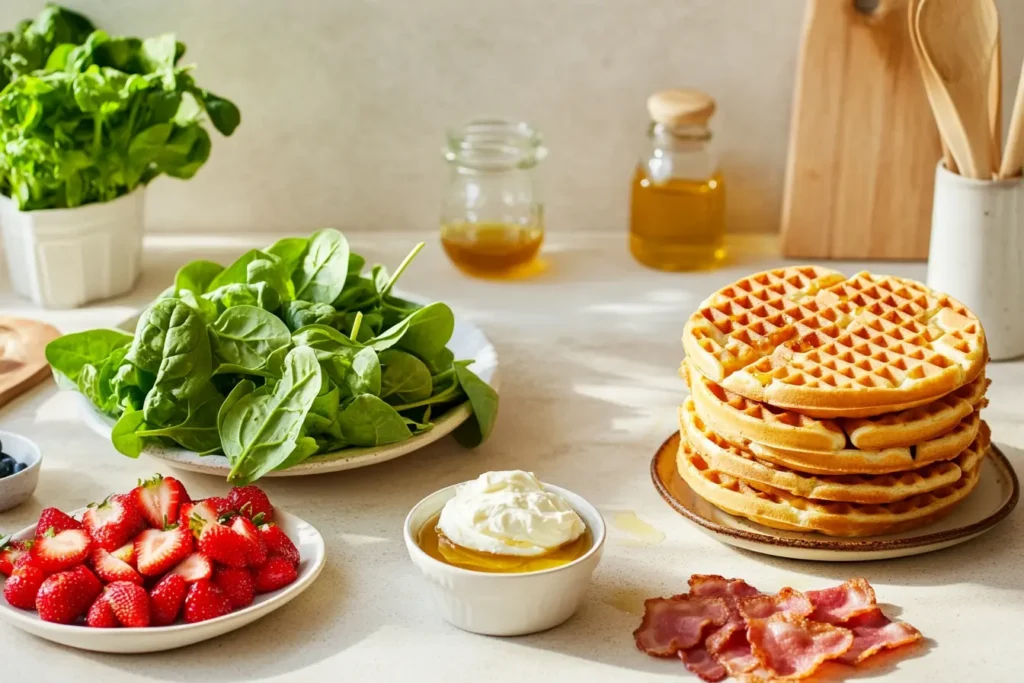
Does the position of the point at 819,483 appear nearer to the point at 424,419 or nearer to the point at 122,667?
the point at 424,419

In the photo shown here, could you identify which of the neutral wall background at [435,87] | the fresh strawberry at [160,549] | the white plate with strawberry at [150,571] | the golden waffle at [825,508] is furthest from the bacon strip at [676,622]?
the neutral wall background at [435,87]

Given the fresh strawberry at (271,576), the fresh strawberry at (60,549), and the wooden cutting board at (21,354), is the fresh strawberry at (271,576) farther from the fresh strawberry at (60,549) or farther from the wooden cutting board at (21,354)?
the wooden cutting board at (21,354)

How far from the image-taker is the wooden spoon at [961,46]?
5.04 ft

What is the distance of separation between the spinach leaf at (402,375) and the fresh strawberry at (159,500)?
0.27m

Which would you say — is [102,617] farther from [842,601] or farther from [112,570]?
[842,601]

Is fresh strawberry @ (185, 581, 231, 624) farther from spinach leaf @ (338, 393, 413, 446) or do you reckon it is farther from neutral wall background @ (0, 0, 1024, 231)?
neutral wall background @ (0, 0, 1024, 231)

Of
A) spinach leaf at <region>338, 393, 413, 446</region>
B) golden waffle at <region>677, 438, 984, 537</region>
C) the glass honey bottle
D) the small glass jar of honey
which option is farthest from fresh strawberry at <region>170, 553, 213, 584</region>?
the glass honey bottle

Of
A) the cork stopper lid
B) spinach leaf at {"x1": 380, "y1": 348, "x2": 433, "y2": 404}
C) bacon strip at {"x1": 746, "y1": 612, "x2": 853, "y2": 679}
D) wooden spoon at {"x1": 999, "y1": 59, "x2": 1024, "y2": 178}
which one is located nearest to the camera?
bacon strip at {"x1": 746, "y1": 612, "x2": 853, "y2": 679}

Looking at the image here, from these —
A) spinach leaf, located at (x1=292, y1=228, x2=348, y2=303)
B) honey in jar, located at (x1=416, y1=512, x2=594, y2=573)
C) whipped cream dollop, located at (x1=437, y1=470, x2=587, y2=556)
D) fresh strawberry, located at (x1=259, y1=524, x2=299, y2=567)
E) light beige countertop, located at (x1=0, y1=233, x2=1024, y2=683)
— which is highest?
spinach leaf, located at (x1=292, y1=228, x2=348, y2=303)

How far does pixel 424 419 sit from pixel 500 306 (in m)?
0.56

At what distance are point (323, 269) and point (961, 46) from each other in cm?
83

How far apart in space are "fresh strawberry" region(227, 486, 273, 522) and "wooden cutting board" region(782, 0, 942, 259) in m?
1.15

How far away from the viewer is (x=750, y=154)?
2.16 m

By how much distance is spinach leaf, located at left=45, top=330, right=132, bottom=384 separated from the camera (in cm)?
144
